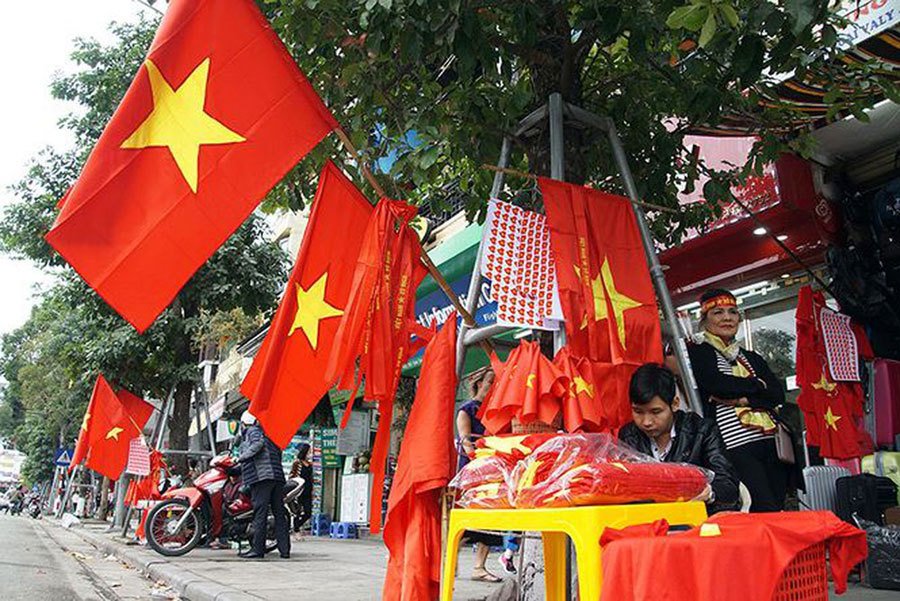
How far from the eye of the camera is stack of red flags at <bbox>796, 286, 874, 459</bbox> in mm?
5902

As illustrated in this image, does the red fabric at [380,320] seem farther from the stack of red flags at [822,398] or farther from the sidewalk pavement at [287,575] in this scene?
the stack of red flags at [822,398]

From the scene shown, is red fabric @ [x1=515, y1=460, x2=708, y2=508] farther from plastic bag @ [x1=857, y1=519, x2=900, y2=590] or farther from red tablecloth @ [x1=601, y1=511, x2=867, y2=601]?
plastic bag @ [x1=857, y1=519, x2=900, y2=590]

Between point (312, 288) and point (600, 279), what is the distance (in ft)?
5.29

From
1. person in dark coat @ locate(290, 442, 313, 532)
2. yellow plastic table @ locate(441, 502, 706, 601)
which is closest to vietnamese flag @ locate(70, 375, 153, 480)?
person in dark coat @ locate(290, 442, 313, 532)

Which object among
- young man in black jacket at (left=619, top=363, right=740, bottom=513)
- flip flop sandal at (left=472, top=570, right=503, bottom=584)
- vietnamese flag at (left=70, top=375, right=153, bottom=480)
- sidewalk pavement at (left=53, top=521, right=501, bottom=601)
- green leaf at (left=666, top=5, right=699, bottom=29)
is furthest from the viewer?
vietnamese flag at (left=70, top=375, right=153, bottom=480)

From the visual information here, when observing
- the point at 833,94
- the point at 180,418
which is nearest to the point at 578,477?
the point at 833,94

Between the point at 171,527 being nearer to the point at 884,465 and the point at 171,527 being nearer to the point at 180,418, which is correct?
the point at 180,418

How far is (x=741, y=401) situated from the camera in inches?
150

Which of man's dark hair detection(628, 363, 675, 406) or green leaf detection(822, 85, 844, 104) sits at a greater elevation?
green leaf detection(822, 85, 844, 104)

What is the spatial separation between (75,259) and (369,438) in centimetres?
1242

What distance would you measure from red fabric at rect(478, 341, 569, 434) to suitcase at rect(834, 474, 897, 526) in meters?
3.75

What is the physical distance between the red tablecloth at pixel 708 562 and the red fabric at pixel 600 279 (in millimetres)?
Result: 1639

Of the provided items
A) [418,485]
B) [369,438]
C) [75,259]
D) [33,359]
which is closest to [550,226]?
[418,485]

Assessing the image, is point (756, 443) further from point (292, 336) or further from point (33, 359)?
point (33, 359)
